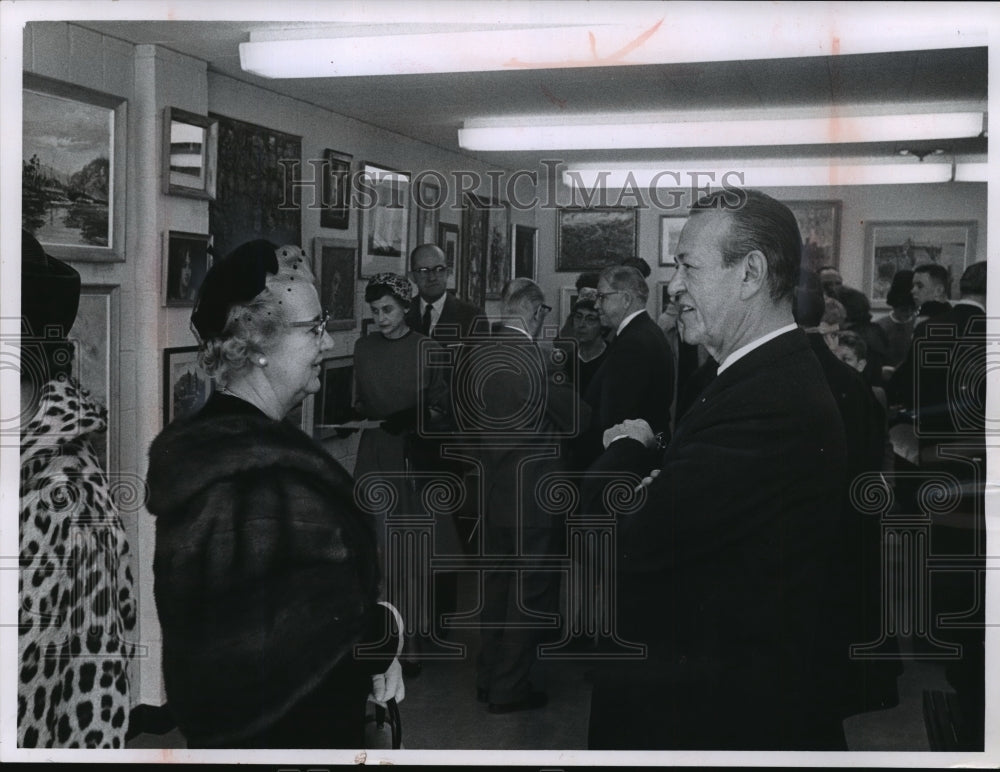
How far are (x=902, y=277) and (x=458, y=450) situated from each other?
4.19 ft

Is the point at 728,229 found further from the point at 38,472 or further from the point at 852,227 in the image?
the point at 38,472

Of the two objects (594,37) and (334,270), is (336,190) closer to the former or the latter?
(334,270)

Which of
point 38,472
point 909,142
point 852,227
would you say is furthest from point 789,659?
point 38,472

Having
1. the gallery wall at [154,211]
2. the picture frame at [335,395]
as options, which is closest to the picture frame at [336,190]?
the gallery wall at [154,211]

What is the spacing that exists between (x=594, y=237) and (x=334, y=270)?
72 centimetres

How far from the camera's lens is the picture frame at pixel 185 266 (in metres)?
3.32

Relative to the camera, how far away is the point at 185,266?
334 centimetres

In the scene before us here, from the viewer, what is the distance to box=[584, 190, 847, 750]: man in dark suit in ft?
10.5

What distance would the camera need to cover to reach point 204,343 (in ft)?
10.8

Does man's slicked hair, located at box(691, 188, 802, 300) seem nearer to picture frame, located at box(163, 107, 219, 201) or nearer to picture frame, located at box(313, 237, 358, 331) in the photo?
picture frame, located at box(313, 237, 358, 331)

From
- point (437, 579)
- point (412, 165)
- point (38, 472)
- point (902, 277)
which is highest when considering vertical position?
point (412, 165)

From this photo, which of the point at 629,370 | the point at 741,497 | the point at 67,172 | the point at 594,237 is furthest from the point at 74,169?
the point at 741,497

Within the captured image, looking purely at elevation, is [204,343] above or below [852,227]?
below

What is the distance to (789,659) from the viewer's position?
128 inches
